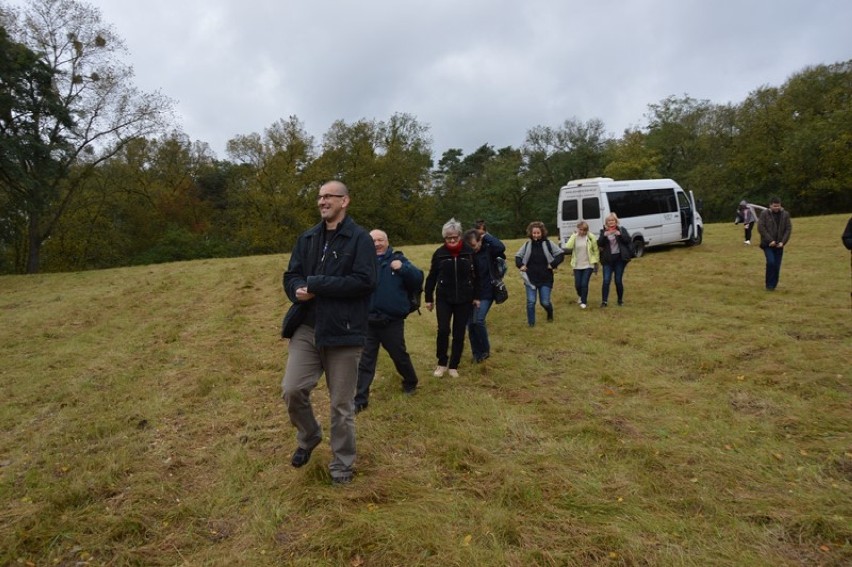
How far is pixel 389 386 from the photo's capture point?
19.6 feet

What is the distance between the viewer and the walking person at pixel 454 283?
19.7 feet

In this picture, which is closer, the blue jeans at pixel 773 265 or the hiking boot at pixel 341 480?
the hiking boot at pixel 341 480

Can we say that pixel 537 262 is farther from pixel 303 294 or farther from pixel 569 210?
pixel 569 210

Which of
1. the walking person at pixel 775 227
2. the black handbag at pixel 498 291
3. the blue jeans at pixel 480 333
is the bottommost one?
the blue jeans at pixel 480 333

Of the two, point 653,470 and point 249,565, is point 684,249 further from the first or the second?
point 249,565

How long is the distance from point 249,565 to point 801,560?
122 inches

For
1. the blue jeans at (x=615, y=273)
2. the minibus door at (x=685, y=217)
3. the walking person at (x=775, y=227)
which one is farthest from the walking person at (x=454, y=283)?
the minibus door at (x=685, y=217)

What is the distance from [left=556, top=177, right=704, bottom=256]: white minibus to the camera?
52.2ft

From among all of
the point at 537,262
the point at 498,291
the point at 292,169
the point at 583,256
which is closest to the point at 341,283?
the point at 498,291

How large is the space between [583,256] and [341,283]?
24.3 ft

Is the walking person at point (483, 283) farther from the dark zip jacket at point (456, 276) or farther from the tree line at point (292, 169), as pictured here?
the tree line at point (292, 169)

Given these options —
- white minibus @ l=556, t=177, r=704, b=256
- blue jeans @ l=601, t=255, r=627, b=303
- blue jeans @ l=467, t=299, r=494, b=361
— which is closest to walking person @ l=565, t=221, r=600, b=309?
blue jeans @ l=601, t=255, r=627, b=303

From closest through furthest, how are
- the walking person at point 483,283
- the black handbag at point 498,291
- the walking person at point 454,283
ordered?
the walking person at point 454,283 < the walking person at point 483,283 < the black handbag at point 498,291

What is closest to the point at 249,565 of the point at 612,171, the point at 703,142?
the point at 612,171
